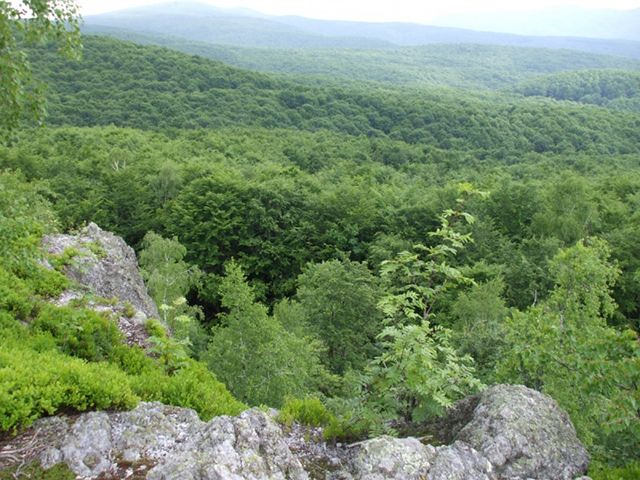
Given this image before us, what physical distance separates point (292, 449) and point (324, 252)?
36257 mm

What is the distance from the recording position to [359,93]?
5497 inches

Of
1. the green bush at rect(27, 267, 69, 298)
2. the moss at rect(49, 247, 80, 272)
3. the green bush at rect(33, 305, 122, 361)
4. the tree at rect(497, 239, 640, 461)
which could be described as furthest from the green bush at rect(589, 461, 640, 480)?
the moss at rect(49, 247, 80, 272)

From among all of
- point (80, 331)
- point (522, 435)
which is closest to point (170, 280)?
point (80, 331)

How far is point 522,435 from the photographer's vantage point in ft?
18.6

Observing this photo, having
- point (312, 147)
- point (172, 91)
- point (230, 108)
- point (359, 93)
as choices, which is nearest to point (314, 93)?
point (359, 93)

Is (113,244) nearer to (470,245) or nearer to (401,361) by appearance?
(401,361)

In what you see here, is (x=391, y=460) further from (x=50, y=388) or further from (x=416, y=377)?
(x=50, y=388)

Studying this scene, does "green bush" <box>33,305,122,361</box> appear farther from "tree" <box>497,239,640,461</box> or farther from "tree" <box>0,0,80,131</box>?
"tree" <box>497,239,640,461</box>

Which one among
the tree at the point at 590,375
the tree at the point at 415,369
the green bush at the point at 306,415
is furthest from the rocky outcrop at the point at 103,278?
the tree at the point at 590,375

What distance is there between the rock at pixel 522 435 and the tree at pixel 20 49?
24.2ft

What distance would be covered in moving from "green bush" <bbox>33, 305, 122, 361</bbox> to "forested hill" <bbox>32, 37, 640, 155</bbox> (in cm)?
10386

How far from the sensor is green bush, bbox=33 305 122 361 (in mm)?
8070

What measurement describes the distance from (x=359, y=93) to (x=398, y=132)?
91.8ft

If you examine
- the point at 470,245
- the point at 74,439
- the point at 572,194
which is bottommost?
the point at 470,245
